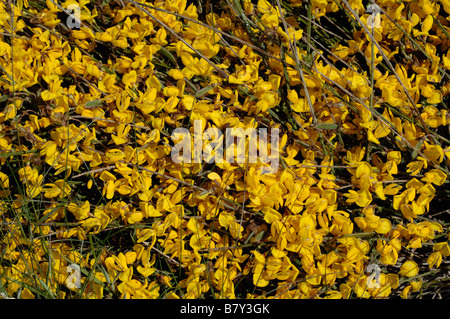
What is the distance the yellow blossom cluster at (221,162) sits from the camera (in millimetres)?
1055

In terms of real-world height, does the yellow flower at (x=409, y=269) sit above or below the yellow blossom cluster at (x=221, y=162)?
below

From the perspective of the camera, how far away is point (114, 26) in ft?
3.76

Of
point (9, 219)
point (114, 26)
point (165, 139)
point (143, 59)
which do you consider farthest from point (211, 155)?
point (9, 219)

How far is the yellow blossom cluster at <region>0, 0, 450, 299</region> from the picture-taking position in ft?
3.46

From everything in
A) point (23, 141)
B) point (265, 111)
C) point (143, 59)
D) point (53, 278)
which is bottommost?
point (53, 278)

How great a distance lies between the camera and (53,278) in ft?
3.68

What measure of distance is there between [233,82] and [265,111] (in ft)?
0.39

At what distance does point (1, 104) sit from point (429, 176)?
1135 mm

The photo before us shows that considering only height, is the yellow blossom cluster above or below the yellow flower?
above

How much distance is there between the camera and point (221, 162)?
1033 mm

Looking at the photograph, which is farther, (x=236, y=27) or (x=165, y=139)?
(x=236, y=27)

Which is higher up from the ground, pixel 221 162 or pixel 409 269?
pixel 221 162

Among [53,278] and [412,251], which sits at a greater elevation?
[412,251]

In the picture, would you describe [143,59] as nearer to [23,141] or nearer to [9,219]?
[23,141]
